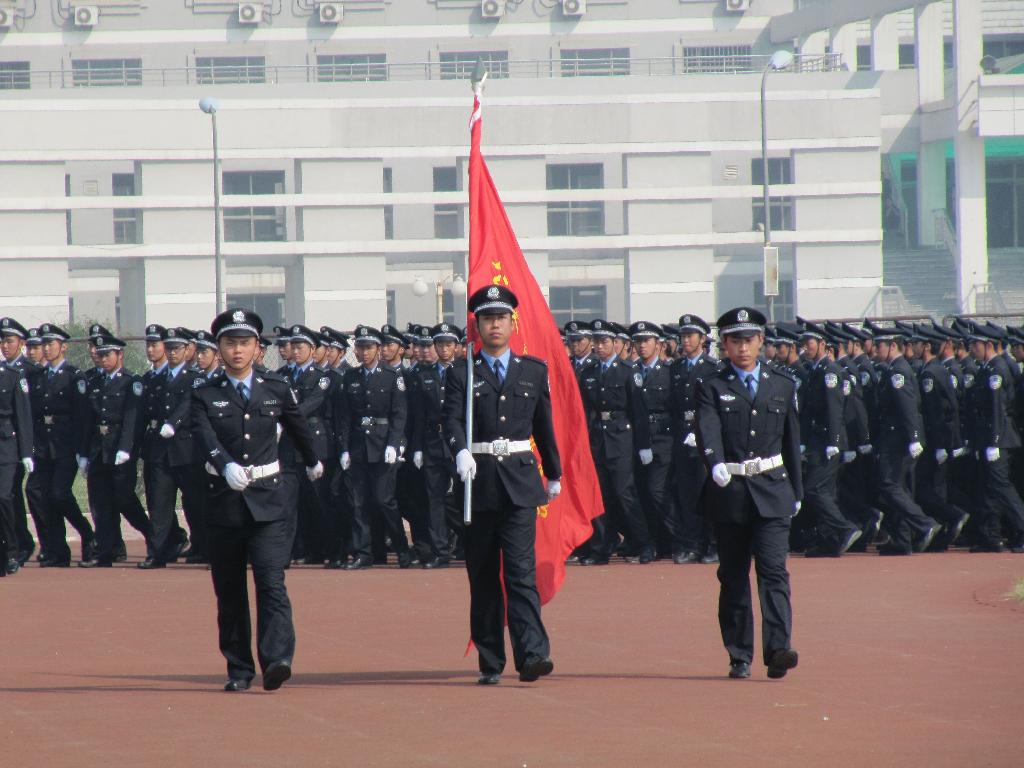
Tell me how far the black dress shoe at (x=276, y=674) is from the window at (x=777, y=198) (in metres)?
62.1

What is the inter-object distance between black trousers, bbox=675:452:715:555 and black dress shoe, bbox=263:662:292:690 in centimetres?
757

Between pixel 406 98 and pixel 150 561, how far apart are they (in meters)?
51.2

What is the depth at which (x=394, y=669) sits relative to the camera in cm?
973

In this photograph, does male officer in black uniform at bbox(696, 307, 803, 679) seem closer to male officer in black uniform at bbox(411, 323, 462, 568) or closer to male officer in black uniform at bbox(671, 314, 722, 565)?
male officer in black uniform at bbox(671, 314, 722, 565)

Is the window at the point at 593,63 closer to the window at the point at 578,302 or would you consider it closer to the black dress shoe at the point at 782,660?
the window at the point at 578,302

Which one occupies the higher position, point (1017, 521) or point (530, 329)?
point (530, 329)

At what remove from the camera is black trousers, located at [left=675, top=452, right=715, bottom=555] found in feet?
52.4

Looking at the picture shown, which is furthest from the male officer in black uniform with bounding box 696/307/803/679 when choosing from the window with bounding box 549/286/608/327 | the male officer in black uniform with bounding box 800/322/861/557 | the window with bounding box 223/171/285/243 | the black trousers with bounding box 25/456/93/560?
the window with bounding box 549/286/608/327

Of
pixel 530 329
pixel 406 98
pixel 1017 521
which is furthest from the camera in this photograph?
pixel 406 98

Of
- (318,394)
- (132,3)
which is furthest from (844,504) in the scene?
(132,3)

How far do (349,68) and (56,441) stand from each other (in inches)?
2328

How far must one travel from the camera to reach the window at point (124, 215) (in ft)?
228

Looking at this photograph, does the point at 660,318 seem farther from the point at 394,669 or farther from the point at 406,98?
the point at 394,669

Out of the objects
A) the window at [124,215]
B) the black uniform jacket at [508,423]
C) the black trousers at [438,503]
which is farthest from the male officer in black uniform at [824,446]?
the window at [124,215]
